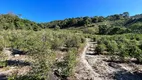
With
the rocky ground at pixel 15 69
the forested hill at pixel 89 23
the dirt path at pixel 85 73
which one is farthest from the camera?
Result: the forested hill at pixel 89 23

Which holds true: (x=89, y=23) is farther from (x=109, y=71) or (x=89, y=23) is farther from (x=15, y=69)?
(x=15, y=69)

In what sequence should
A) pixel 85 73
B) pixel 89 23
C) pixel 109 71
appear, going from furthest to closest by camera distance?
pixel 89 23 → pixel 109 71 → pixel 85 73

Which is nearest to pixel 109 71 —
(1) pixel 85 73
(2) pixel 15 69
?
(1) pixel 85 73

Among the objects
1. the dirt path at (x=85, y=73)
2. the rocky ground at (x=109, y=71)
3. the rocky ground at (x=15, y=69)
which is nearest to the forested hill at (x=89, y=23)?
the rocky ground at (x=15, y=69)

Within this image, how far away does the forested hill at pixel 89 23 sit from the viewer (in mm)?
56831

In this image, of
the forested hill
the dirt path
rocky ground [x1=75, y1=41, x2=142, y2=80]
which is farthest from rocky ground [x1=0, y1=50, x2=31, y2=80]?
the forested hill

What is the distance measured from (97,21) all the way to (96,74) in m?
94.5

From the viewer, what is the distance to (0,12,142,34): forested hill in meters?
56.8

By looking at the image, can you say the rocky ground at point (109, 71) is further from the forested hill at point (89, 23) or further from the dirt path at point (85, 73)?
the forested hill at point (89, 23)

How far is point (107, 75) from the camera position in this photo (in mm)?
12266

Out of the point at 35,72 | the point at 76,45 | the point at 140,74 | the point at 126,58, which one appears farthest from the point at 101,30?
the point at 35,72

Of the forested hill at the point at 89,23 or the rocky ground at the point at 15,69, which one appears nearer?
the rocky ground at the point at 15,69

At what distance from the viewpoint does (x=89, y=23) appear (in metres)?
99.7

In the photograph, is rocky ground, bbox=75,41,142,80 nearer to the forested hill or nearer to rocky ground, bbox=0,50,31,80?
rocky ground, bbox=0,50,31,80
